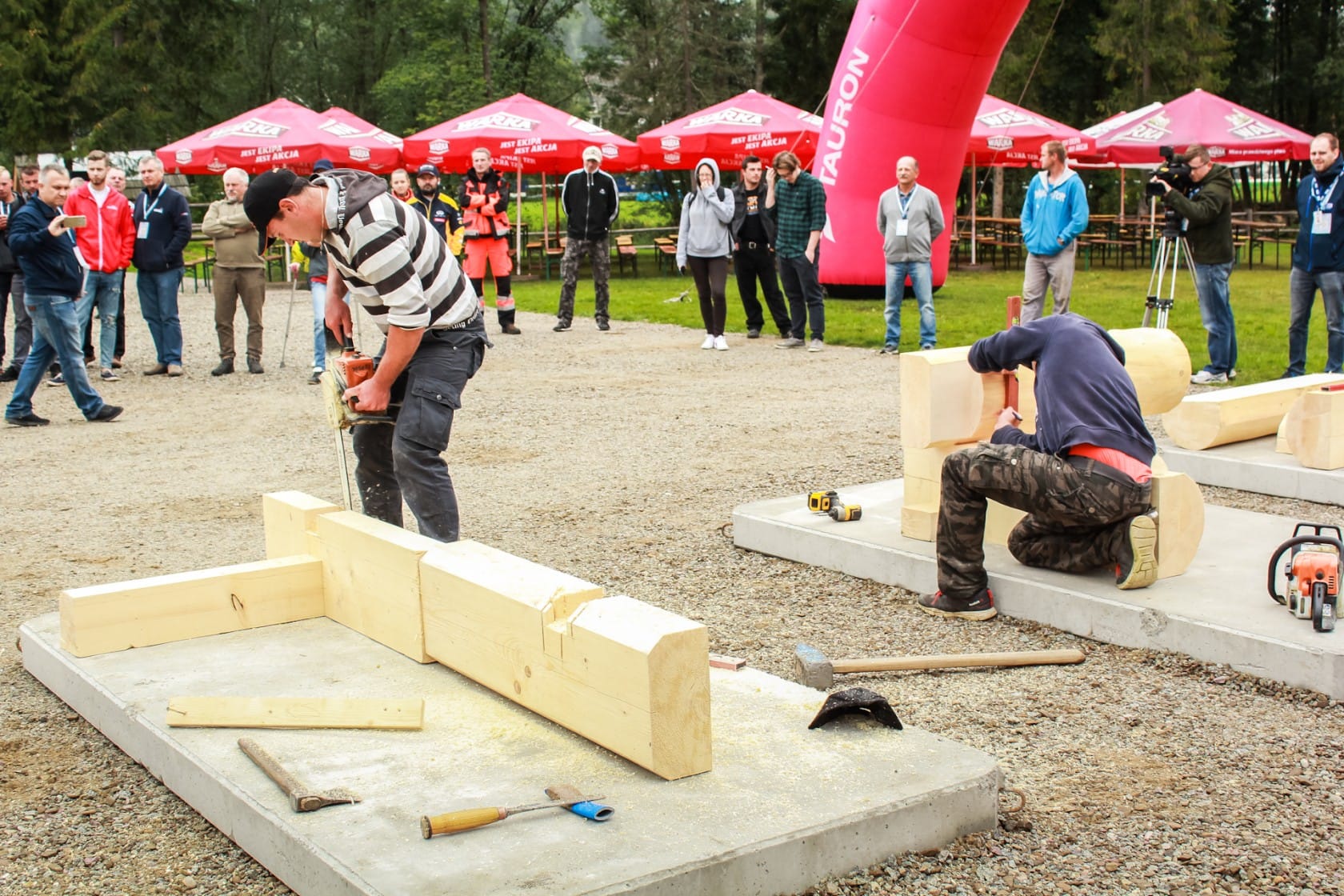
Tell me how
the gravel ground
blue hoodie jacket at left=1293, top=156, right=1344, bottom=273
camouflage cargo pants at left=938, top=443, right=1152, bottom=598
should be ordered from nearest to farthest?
the gravel ground, camouflage cargo pants at left=938, top=443, right=1152, bottom=598, blue hoodie jacket at left=1293, top=156, right=1344, bottom=273

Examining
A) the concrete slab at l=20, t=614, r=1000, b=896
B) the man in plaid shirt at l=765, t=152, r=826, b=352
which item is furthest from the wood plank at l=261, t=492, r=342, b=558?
the man in plaid shirt at l=765, t=152, r=826, b=352

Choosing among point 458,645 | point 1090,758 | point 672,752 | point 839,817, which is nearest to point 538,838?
point 672,752

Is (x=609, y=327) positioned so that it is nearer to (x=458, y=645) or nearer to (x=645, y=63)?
(x=458, y=645)

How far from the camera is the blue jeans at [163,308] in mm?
12570

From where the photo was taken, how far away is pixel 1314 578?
4734mm

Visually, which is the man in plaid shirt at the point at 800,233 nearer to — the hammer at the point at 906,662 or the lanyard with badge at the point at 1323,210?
the lanyard with badge at the point at 1323,210

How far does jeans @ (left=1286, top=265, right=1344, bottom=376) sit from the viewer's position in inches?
416

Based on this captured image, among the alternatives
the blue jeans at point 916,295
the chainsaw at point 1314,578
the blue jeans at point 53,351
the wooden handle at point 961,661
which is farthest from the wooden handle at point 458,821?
the blue jeans at point 916,295

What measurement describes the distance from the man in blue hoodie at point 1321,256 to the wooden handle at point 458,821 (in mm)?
9067

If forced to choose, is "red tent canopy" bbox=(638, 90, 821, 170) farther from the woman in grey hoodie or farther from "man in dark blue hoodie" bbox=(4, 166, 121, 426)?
"man in dark blue hoodie" bbox=(4, 166, 121, 426)

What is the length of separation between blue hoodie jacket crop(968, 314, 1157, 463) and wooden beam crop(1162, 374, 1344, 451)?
309 cm

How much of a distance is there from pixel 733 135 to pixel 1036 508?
17227mm

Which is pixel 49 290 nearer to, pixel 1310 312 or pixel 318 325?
pixel 318 325

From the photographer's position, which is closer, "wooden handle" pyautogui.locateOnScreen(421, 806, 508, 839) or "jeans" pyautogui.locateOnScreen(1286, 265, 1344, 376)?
"wooden handle" pyautogui.locateOnScreen(421, 806, 508, 839)
